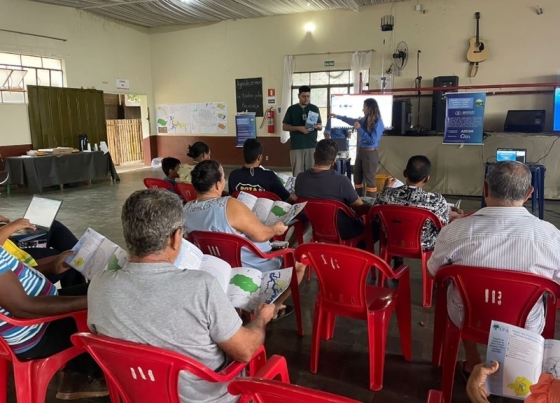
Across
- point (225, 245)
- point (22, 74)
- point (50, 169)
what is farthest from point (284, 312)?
point (22, 74)

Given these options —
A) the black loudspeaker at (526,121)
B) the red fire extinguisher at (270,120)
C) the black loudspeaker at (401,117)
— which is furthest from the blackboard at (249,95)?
the black loudspeaker at (526,121)

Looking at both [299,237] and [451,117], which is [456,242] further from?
[451,117]

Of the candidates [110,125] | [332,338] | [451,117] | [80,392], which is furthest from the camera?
[110,125]

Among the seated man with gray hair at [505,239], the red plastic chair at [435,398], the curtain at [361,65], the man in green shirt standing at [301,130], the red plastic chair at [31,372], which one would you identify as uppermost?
the curtain at [361,65]

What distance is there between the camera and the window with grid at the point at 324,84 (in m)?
9.77

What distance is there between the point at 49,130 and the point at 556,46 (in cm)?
996

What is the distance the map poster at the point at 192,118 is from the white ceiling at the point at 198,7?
2162mm

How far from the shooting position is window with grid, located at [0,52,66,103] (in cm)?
841

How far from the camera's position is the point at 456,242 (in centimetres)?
183

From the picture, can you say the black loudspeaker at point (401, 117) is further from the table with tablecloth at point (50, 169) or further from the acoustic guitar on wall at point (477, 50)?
the table with tablecloth at point (50, 169)

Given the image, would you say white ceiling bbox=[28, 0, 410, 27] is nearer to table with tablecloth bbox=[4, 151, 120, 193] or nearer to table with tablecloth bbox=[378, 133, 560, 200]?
table with tablecloth bbox=[4, 151, 120, 193]

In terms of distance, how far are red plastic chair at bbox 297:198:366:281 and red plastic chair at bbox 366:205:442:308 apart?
21 centimetres

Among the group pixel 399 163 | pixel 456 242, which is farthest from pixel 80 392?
pixel 399 163

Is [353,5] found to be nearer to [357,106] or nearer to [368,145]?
[357,106]
